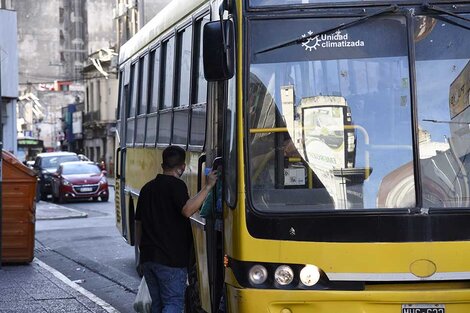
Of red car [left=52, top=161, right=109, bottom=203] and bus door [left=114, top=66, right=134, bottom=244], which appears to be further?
red car [left=52, top=161, right=109, bottom=203]

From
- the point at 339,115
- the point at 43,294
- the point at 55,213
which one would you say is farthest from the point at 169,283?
the point at 55,213

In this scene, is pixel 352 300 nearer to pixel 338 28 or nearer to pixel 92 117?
pixel 338 28

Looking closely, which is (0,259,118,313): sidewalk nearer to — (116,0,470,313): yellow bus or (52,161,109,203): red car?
(116,0,470,313): yellow bus

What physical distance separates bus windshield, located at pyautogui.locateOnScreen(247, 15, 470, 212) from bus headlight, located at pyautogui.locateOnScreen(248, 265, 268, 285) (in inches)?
15.7

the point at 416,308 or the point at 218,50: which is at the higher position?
the point at 218,50

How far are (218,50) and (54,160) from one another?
30.7 m

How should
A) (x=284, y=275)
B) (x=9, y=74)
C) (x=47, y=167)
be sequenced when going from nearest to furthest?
(x=284, y=275), (x=9, y=74), (x=47, y=167)

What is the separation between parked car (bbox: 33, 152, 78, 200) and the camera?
33875mm

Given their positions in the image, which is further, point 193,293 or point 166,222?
point 193,293

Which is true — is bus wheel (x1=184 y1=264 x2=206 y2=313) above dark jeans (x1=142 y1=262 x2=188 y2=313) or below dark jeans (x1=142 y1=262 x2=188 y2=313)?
below

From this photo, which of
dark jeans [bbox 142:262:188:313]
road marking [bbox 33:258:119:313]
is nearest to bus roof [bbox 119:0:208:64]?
dark jeans [bbox 142:262:188:313]

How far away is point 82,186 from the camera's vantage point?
102 feet

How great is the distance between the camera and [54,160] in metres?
35.6

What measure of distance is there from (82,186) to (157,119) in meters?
22.0
